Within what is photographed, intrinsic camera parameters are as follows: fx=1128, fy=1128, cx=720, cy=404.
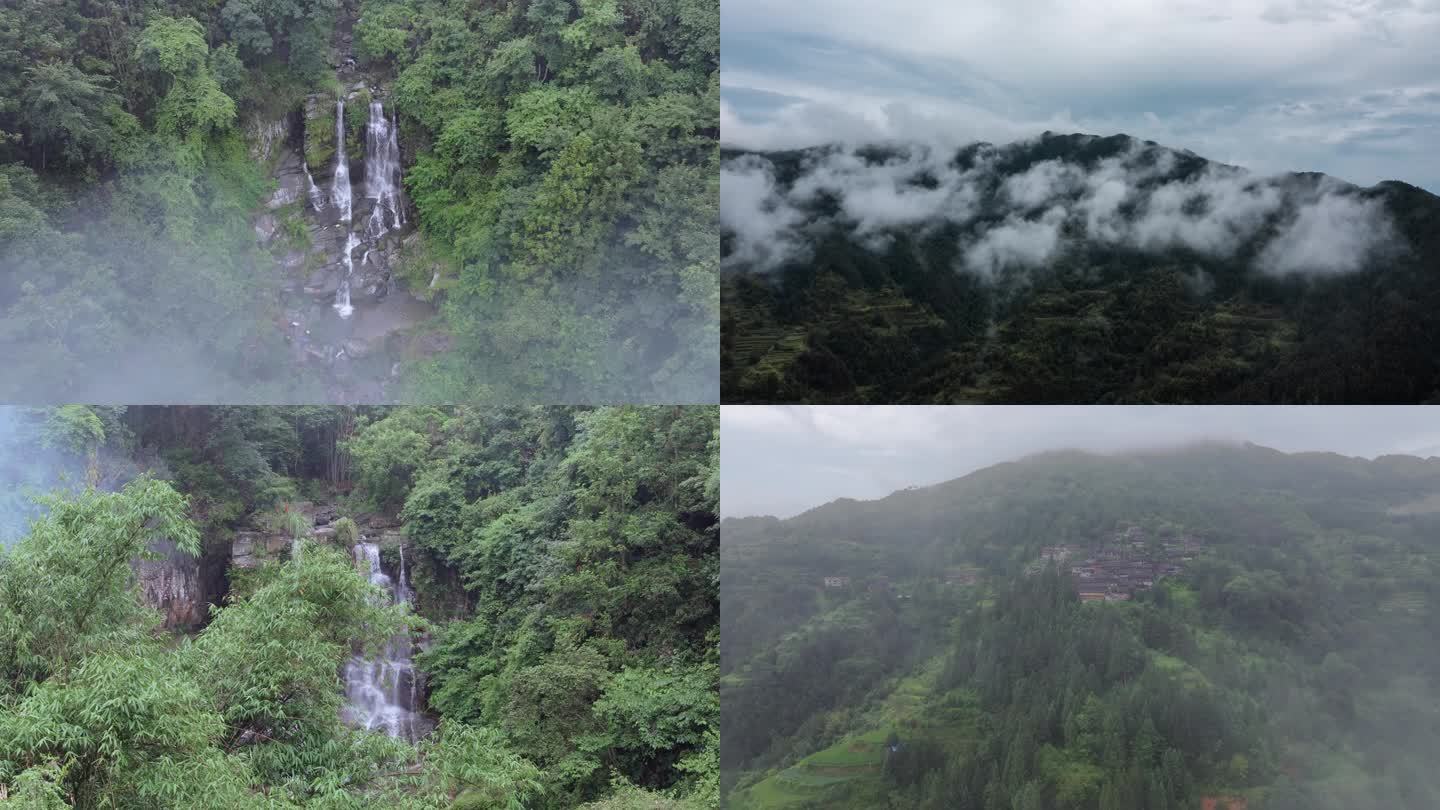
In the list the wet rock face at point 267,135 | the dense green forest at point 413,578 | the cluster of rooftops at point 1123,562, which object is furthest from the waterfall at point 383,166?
the cluster of rooftops at point 1123,562

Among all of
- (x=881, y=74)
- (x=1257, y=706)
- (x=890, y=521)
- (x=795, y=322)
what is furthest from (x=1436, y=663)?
(x=881, y=74)

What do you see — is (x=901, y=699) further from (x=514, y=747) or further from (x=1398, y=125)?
(x=1398, y=125)

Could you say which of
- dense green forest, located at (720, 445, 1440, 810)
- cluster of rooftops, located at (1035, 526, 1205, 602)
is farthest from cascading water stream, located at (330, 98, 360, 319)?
cluster of rooftops, located at (1035, 526, 1205, 602)

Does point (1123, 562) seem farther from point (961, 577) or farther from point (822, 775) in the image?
point (822, 775)

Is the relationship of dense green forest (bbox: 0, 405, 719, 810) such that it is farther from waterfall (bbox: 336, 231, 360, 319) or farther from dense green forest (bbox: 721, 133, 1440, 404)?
dense green forest (bbox: 721, 133, 1440, 404)

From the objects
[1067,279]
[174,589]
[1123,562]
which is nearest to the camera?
[174,589]

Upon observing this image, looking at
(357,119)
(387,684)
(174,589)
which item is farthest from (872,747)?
(357,119)

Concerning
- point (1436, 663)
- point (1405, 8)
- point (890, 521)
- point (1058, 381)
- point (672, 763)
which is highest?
point (1405, 8)
